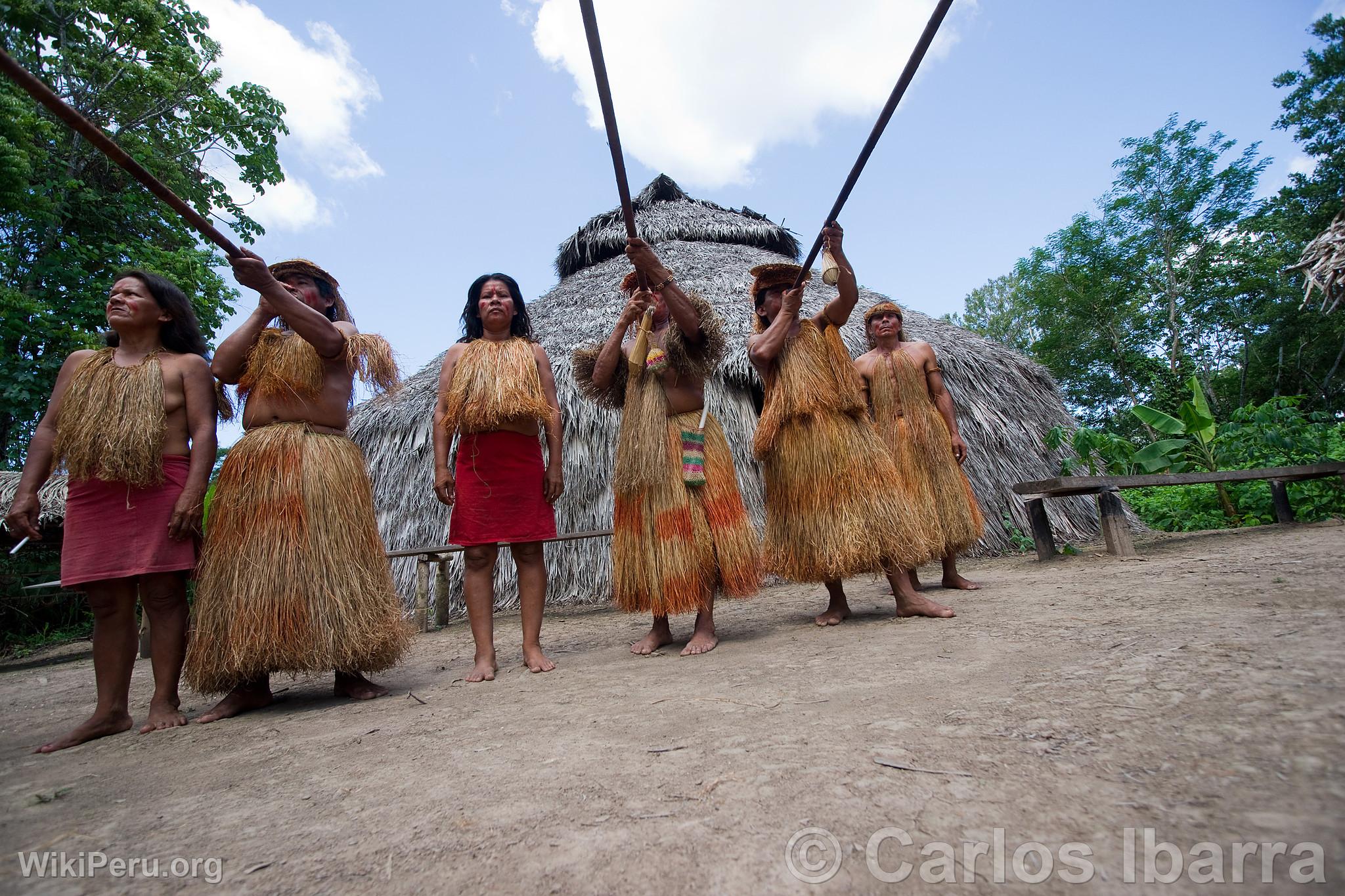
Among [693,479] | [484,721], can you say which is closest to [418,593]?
[693,479]

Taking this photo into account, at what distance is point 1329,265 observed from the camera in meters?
4.41

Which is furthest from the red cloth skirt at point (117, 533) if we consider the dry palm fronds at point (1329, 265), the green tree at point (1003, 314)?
the green tree at point (1003, 314)

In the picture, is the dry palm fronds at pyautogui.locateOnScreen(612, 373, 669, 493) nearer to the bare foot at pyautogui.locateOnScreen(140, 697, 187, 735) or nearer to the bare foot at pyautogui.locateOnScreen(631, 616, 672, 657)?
the bare foot at pyautogui.locateOnScreen(631, 616, 672, 657)

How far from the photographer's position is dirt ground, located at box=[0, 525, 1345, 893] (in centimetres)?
89

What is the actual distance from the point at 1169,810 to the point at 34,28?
14.6 metres

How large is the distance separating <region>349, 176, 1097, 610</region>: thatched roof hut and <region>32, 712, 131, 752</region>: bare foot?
385cm

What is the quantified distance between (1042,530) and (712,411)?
9.39 feet

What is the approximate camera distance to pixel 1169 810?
90cm

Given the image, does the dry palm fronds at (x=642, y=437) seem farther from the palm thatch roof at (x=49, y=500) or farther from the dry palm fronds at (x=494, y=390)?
the palm thatch roof at (x=49, y=500)

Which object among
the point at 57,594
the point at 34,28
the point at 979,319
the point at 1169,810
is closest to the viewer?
the point at 1169,810

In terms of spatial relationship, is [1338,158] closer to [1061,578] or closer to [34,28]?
[1061,578]

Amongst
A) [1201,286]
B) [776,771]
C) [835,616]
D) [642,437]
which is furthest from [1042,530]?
[1201,286]

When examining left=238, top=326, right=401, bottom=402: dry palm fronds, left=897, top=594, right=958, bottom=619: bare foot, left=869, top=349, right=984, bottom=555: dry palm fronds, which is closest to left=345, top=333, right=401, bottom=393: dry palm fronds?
left=238, top=326, right=401, bottom=402: dry palm fronds

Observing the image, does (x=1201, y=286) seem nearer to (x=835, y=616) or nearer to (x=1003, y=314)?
(x=1003, y=314)
